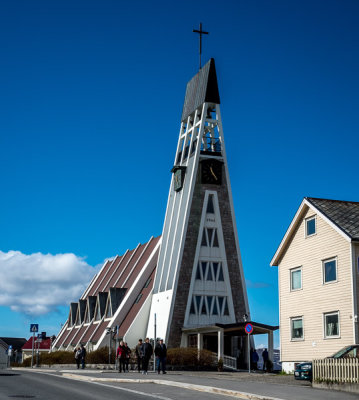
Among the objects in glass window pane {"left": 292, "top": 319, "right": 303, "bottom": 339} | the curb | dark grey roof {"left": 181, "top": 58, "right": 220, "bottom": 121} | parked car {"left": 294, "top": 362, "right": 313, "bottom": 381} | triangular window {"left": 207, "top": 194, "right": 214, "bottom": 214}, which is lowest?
the curb

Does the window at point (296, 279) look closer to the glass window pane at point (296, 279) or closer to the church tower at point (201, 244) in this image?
the glass window pane at point (296, 279)

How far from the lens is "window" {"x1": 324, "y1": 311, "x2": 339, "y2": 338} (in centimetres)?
2869

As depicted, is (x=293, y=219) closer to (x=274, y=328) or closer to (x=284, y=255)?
(x=284, y=255)

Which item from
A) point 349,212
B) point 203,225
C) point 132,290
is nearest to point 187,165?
point 203,225

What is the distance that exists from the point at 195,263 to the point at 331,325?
915 inches

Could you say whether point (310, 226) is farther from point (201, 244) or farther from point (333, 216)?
point (201, 244)

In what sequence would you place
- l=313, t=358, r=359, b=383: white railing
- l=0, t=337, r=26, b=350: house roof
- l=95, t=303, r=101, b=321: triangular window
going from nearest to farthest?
l=313, t=358, r=359, b=383: white railing, l=95, t=303, r=101, b=321: triangular window, l=0, t=337, r=26, b=350: house roof

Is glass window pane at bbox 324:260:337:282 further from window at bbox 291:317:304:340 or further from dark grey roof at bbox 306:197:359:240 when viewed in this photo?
window at bbox 291:317:304:340

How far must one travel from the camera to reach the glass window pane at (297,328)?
3158cm

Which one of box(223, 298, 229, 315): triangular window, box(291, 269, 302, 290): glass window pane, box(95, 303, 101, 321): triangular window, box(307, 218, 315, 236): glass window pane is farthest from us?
box(95, 303, 101, 321): triangular window

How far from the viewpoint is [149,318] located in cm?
5478

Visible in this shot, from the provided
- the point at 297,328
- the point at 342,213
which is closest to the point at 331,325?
the point at 297,328

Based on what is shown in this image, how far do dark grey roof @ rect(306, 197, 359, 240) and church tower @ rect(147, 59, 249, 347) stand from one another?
837 inches

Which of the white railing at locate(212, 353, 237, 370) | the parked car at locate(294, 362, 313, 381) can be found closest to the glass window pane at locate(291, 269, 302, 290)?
the parked car at locate(294, 362, 313, 381)
